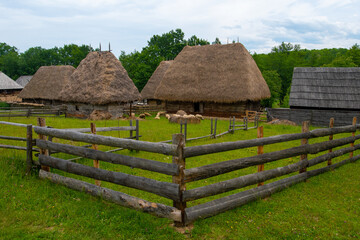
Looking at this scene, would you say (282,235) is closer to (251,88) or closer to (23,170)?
(23,170)

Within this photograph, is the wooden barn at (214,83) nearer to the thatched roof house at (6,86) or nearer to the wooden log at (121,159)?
the wooden log at (121,159)

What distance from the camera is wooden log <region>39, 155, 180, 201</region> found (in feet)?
11.9

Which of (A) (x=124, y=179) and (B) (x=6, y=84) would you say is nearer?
(A) (x=124, y=179)

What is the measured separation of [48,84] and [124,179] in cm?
2972

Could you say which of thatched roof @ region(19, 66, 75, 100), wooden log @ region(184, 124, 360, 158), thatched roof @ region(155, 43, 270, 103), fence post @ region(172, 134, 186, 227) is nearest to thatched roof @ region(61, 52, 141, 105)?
thatched roof @ region(155, 43, 270, 103)

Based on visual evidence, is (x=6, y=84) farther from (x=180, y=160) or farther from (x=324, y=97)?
(x=180, y=160)

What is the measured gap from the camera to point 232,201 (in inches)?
168

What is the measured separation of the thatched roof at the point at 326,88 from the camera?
18406 millimetres

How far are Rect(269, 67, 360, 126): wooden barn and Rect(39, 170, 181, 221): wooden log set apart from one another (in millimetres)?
17522

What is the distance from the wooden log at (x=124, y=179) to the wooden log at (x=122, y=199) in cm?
18

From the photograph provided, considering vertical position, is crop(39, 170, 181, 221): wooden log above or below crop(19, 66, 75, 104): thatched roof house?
below

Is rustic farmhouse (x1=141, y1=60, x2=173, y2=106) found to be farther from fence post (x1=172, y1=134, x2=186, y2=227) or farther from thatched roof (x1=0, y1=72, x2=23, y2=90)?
fence post (x1=172, y1=134, x2=186, y2=227)

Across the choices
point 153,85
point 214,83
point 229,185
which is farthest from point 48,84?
point 229,185

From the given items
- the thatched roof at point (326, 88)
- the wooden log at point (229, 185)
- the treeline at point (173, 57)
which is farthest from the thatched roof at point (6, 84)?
the wooden log at point (229, 185)
